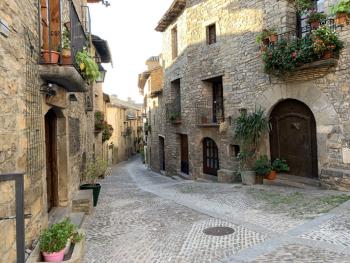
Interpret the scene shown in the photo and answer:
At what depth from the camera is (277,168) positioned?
9.34m

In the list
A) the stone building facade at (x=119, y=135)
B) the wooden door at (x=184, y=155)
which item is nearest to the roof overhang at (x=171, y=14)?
the wooden door at (x=184, y=155)

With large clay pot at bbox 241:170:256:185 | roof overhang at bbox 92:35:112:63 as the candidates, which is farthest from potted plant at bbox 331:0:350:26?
roof overhang at bbox 92:35:112:63

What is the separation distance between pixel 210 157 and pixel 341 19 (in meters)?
7.28

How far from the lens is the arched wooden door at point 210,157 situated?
1252 cm

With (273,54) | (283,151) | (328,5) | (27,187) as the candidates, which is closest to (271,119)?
(283,151)

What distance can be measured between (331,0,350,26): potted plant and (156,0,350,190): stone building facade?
0.25 meters

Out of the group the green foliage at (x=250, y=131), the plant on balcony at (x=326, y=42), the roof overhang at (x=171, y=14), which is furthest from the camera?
the roof overhang at (x=171, y=14)

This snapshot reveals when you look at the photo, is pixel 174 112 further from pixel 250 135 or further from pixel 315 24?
pixel 315 24

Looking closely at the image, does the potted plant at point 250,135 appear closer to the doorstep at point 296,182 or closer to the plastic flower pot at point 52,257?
the doorstep at point 296,182

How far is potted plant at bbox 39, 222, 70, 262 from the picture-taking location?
352cm

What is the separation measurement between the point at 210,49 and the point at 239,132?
4.05 metres

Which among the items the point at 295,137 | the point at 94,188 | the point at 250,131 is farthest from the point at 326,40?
the point at 94,188

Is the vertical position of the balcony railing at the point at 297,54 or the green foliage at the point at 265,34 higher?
the green foliage at the point at 265,34

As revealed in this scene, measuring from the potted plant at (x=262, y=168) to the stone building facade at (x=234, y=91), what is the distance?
1.53 ft
